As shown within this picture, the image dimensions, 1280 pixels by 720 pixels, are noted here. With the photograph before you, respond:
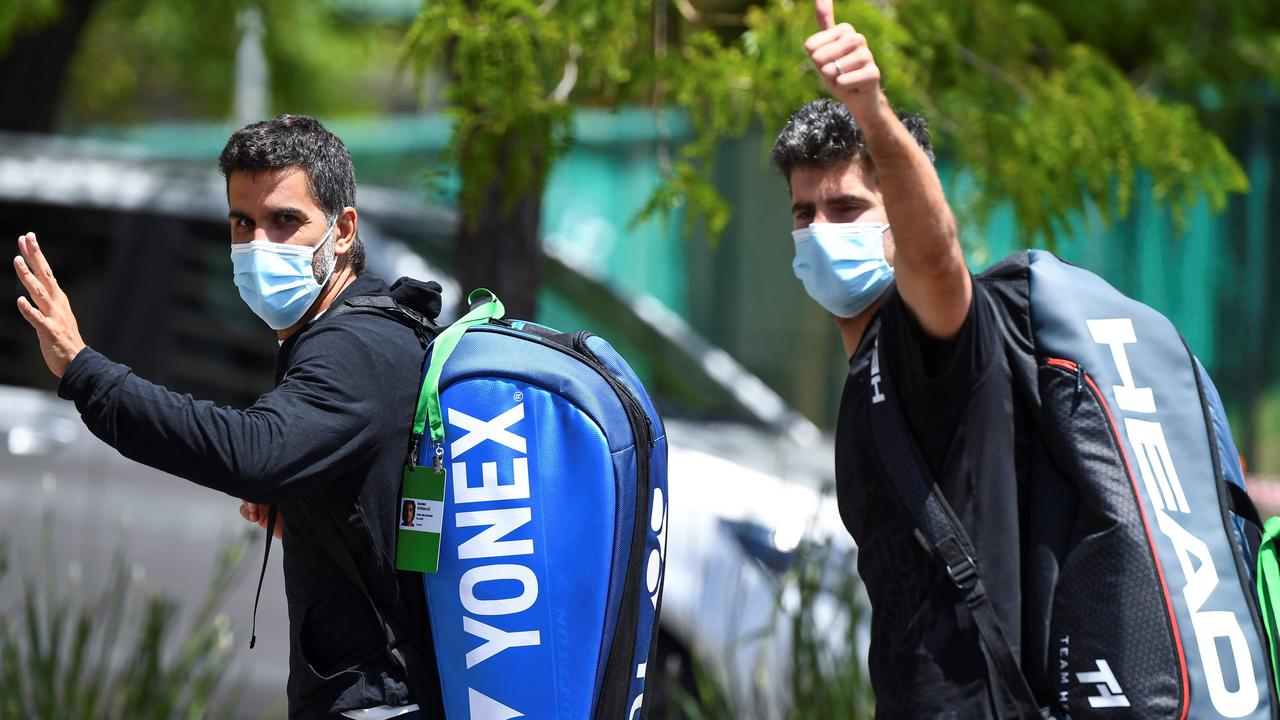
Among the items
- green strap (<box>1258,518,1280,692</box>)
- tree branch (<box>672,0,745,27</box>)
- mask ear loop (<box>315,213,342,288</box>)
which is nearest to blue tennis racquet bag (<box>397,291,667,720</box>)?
mask ear loop (<box>315,213,342,288</box>)

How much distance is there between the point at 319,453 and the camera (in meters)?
2.01

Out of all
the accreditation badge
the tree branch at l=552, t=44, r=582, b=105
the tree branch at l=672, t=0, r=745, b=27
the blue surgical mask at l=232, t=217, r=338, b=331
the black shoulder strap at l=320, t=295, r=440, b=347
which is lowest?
the accreditation badge

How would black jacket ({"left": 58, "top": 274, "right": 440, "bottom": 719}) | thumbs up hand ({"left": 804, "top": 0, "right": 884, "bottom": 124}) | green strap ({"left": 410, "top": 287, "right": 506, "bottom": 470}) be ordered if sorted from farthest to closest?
green strap ({"left": 410, "top": 287, "right": 506, "bottom": 470})
black jacket ({"left": 58, "top": 274, "right": 440, "bottom": 719})
thumbs up hand ({"left": 804, "top": 0, "right": 884, "bottom": 124})

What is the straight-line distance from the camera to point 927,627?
6.67 feet

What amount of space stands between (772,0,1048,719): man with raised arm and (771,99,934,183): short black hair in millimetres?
318

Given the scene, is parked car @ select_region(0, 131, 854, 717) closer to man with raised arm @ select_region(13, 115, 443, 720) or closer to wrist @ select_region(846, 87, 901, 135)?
man with raised arm @ select_region(13, 115, 443, 720)

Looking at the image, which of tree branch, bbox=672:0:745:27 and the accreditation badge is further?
tree branch, bbox=672:0:745:27

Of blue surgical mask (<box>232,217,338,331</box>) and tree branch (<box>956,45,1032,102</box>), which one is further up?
tree branch (<box>956,45,1032,102</box>)

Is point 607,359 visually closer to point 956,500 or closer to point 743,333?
point 956,500

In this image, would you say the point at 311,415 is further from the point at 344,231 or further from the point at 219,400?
the point at 219,400

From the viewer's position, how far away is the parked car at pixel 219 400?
4.14m

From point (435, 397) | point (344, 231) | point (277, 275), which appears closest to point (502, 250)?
point (344, 231)

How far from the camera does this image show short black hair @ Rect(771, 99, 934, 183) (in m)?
2.34

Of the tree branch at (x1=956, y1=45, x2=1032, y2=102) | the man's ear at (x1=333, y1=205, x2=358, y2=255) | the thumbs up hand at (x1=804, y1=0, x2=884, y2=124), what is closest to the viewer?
the thumbs up hand at (x1=804, y1=0, x2=884, y2=124)
